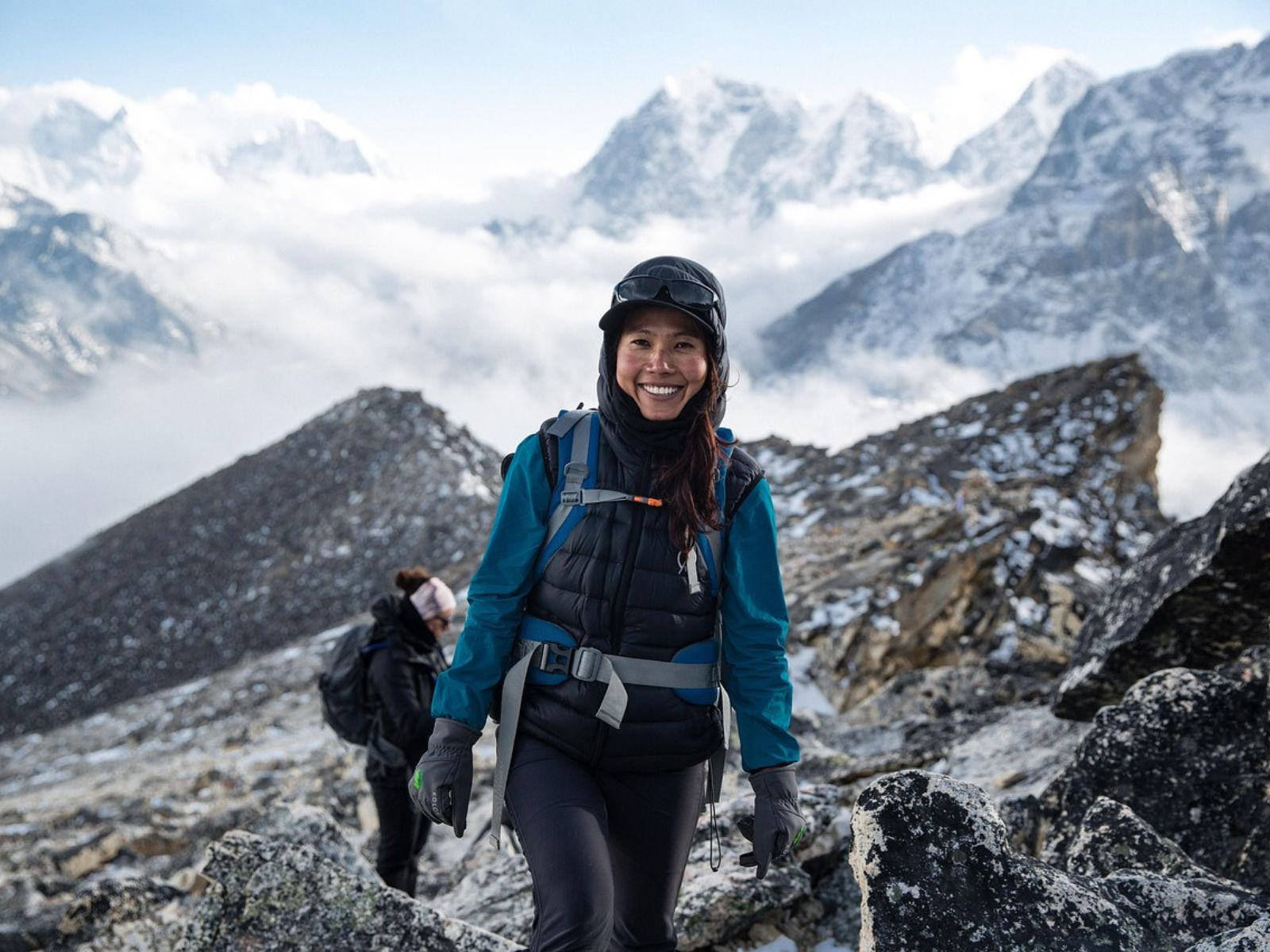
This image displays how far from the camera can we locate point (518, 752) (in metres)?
3.45

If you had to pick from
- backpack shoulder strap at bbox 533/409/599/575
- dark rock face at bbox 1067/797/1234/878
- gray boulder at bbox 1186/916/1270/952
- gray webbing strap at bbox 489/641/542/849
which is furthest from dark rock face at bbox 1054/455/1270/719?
gray webbing strap at bbox 489/641/542/849

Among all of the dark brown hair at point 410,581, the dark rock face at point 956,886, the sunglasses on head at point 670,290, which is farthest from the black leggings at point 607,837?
the dark brown hair at point 410,581

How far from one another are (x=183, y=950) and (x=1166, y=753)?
471 cm

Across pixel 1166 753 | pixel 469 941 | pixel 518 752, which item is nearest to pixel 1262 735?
pixel 1166 753

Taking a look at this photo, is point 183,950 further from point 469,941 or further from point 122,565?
point 122,565

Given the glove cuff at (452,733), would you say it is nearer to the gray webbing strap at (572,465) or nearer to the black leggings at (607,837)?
the black leggings at (607,837)

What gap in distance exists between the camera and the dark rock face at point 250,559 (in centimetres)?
2948

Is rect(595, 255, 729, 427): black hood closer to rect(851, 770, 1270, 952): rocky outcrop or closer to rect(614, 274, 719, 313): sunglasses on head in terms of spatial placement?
rect(614, 274, 719, 313): sunglasses on head

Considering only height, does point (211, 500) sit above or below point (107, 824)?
above

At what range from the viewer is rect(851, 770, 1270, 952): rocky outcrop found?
9.73 feet

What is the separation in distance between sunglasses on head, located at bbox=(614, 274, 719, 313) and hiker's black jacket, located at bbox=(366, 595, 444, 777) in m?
3.72

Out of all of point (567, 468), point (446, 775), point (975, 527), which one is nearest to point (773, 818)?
point (446, 775)

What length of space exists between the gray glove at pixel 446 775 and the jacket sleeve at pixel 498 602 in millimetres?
57

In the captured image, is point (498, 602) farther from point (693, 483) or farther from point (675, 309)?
point (675, 309)
